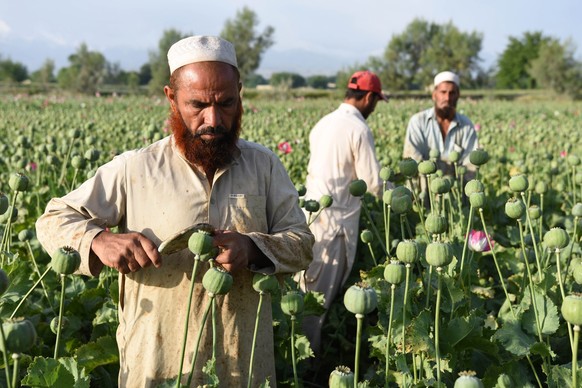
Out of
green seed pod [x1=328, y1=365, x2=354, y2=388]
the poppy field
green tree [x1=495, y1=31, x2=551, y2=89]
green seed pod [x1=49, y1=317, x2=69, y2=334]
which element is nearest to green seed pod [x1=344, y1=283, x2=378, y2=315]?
the poppy field

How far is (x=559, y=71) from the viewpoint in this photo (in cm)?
Answer: 4844

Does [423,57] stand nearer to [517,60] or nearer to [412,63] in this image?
[412,63]

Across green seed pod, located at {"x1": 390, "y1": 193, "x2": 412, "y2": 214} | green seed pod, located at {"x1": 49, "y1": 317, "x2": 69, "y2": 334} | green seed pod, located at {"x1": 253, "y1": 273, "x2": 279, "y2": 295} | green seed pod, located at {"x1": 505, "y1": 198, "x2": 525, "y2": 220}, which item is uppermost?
green seed pod, located at {"x1": 505, "y1": 198, "x2": 525, "y2": 220}

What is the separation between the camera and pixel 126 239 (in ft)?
5.90

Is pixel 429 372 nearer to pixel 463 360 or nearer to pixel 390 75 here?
pixel 463 360

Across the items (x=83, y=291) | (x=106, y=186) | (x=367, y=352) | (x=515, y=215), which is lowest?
(x=367, y=352)

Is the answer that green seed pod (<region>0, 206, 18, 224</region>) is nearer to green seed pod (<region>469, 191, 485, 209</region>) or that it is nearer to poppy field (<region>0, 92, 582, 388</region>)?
poppy field (<region>0, 92, 582, 388</region>)

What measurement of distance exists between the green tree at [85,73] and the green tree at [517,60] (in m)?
51.3

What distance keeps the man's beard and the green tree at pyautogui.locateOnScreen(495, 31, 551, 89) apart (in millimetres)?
82296

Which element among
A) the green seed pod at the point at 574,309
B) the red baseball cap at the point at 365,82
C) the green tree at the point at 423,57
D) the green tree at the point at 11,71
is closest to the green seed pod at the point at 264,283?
the green seed pod at the point at 574,309

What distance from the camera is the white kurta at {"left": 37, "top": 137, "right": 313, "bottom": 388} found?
205 centimetres

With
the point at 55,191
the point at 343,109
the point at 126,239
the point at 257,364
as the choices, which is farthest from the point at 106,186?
the point at 55,191

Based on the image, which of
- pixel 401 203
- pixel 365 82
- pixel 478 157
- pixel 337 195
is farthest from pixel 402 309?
pixel 365 82

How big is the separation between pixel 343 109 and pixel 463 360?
218cm
